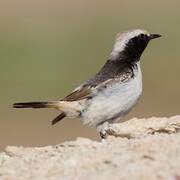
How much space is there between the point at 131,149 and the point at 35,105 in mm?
3607

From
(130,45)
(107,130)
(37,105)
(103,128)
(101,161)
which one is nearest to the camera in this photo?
(101,161)

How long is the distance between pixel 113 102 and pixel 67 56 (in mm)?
15399

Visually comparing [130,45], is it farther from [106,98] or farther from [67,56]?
[67,56]

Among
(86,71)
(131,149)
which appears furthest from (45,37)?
(131,149)

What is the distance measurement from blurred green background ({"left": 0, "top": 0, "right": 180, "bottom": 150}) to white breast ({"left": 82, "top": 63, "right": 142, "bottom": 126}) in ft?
19.2

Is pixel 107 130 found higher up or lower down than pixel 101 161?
higher up

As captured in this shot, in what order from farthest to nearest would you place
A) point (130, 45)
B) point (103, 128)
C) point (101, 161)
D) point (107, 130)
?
point (130, 45)
point (103, 128)
point (107, 130)
point (101, 161)

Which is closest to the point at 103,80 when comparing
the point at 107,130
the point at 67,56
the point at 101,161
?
the point at 107,130

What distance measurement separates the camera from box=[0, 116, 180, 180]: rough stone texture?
652 cm

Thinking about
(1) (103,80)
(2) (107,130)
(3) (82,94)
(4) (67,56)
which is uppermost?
(4) (67,56)

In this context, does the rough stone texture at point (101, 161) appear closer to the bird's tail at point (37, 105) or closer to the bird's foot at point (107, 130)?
the bird's foot at point (107, 130)

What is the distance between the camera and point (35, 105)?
35.0ft

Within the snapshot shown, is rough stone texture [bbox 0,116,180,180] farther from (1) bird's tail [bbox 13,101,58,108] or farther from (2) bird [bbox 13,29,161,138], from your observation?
(1) bird's tail [bbox 13,101,58,108]

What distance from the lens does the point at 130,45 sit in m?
11.2
